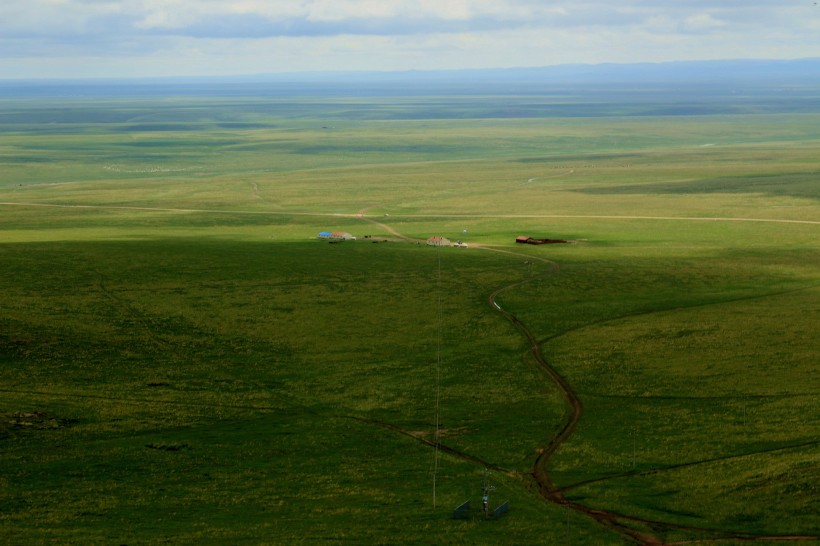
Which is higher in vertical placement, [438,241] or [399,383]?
[438,241]

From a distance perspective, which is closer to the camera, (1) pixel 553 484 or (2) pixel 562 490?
(2) pixel 562 490

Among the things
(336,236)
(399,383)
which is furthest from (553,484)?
(336,236)

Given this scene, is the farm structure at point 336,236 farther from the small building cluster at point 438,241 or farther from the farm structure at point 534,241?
the farm structure at point 534,241

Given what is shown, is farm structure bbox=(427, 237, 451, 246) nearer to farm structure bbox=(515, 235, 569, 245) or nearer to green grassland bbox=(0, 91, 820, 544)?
green grassland bbox=(0, 91, 820, 544)

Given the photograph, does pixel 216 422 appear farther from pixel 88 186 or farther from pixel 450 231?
pixel 88 186

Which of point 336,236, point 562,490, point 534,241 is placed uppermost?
point 336,236

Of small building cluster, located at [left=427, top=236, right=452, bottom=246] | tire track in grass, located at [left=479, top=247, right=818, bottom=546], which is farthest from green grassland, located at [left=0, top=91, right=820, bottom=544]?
small building cluster, located at [left=427, top=236, right=452, bottom=246]

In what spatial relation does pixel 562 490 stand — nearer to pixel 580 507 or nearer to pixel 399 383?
pixel 580 507

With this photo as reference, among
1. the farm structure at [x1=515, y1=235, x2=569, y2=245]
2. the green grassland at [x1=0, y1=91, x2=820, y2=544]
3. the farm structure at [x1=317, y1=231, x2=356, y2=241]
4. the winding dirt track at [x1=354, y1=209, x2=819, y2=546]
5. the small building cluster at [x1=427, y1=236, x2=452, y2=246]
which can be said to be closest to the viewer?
the winding dirt track at [x1=354, y1=209, x2=819, y2=546]

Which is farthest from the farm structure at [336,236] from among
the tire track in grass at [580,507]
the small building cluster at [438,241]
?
the tire track in grass at [580,507]
